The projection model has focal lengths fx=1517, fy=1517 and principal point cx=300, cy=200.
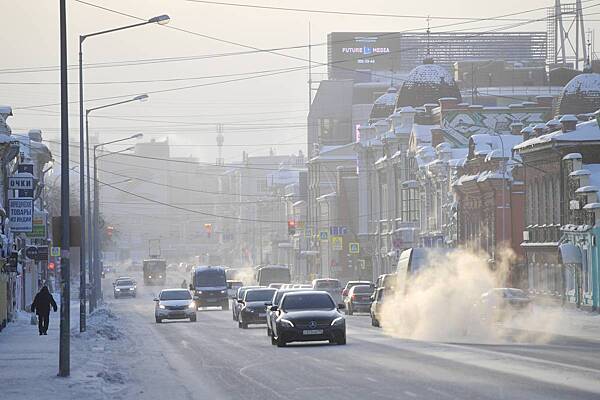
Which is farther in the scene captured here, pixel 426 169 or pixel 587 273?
pixel 426 169

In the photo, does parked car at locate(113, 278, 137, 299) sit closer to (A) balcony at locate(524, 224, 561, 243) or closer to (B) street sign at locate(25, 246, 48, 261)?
(A) balcony at locate(524, 224, 561, 243)

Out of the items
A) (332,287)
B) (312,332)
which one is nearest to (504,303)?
(312,332)

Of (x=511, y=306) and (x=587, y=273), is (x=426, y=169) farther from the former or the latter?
(x=511, y=306)

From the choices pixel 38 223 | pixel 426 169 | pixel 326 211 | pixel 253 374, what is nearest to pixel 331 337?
pixel 253 374

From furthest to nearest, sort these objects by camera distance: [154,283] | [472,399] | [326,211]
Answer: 1. [154,283]
2. [326,211]
3. [472,399]

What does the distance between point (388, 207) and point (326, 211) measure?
2795 cm

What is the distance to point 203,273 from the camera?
87375mm

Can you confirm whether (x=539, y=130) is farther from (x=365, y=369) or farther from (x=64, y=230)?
(x=64, y=230)

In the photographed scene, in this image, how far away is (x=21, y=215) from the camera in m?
57.3

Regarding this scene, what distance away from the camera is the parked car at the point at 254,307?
56487 millimetres

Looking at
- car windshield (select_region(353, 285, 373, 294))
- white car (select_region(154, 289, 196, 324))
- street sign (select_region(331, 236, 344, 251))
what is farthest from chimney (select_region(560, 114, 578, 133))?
street sign (select_region(331, 236, 344, 251))

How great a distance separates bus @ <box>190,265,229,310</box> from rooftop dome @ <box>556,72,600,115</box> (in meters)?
21.7

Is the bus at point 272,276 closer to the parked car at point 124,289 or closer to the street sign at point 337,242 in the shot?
the parked car at point 124,289

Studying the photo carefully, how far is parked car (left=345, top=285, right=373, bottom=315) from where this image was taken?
7312 cm
